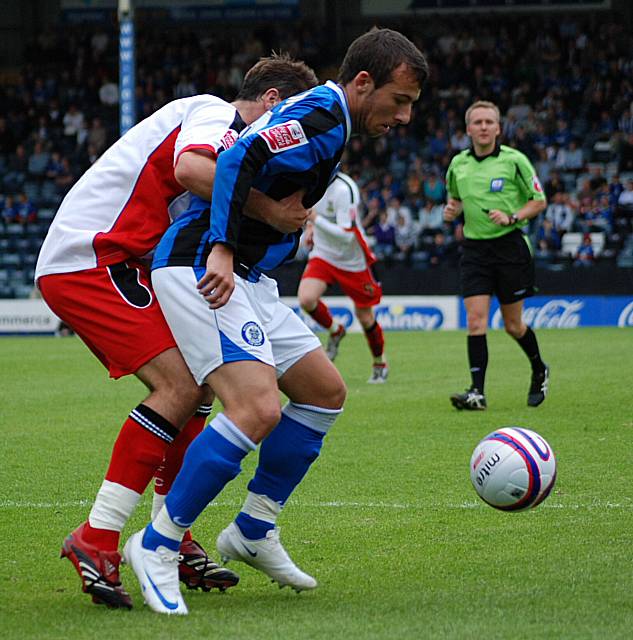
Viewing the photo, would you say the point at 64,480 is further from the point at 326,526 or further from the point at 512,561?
the point at 512,561

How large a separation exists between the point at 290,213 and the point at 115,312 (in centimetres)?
74

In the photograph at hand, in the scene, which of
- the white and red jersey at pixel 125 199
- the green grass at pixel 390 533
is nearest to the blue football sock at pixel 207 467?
the green grass at pixel 390 533

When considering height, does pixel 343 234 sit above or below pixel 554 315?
above

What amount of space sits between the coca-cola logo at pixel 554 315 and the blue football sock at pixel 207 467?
1768 cm

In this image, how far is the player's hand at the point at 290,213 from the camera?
420 cm

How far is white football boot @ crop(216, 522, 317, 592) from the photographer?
4.29 m

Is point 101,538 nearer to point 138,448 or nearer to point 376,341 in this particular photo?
point 138,448

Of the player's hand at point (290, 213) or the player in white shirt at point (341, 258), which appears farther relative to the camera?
the player in white shirt at point (341, 258)

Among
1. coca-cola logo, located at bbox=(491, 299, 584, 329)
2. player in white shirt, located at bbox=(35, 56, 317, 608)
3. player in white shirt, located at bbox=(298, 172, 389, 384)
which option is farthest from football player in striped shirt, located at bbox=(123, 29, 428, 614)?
coca-cola logo, located at bbox=(491, 299, 584, 329)

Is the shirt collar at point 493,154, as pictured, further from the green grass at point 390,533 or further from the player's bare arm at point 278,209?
the player's bare arm at point 278,209

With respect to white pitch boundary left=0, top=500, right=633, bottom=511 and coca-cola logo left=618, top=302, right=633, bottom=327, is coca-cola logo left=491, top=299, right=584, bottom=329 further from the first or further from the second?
white pitch boundary left=0, top=500, right=633, bottom=511

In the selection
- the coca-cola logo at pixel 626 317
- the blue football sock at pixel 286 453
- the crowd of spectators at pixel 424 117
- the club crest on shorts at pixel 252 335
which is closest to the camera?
the club crest on shorts at pixel 252 335

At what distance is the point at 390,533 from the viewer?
5293 mm

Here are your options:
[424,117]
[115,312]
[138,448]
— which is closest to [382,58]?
[115,312]
